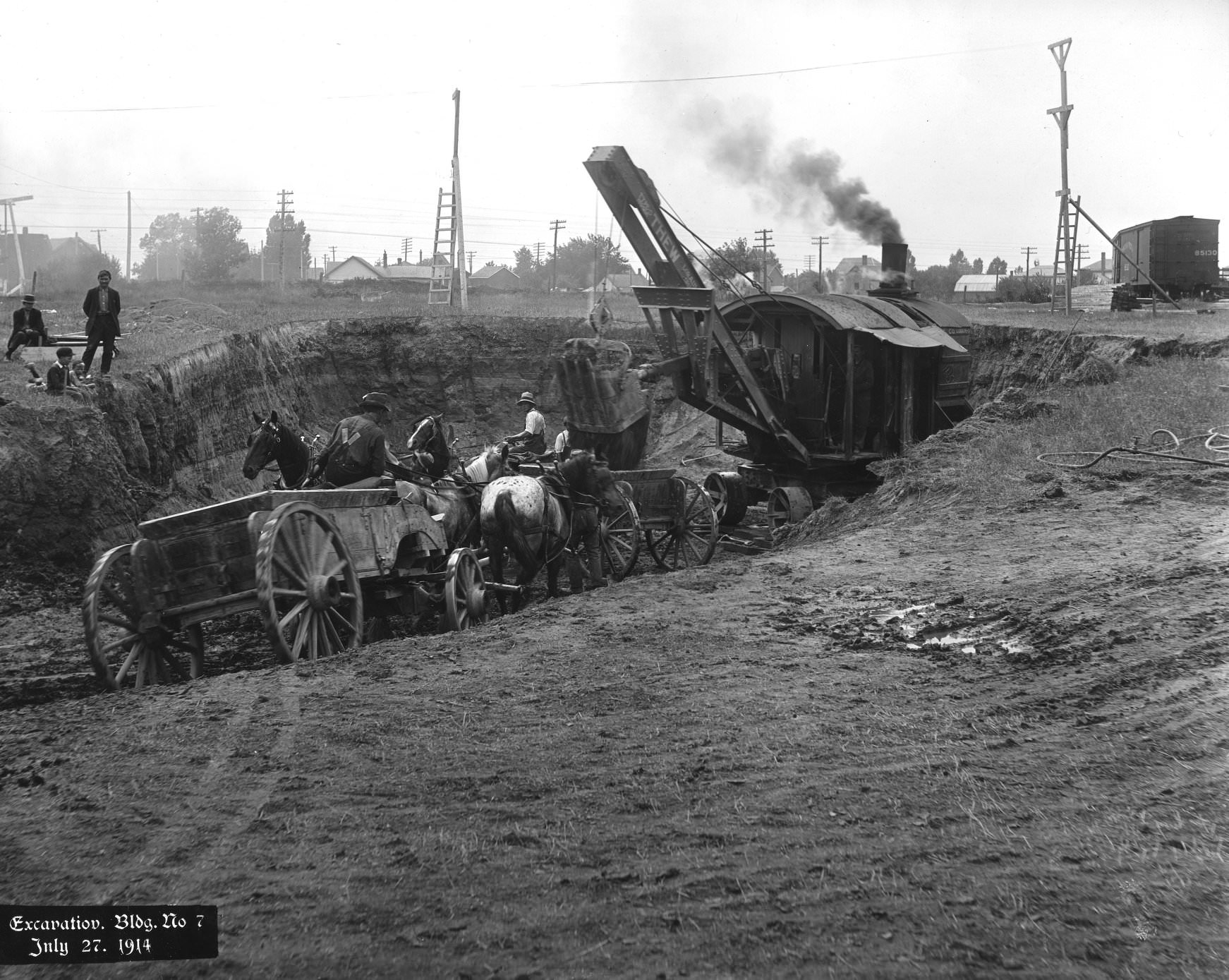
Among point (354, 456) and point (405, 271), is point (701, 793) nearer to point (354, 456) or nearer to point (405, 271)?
point (354, 456)

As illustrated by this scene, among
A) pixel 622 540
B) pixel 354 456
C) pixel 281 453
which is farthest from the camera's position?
pixel 622 540

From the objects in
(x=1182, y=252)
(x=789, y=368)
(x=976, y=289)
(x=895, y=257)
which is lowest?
(x=789, y=368)

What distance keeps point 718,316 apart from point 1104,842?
1121 cm

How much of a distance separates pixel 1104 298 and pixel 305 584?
26102 millimetres

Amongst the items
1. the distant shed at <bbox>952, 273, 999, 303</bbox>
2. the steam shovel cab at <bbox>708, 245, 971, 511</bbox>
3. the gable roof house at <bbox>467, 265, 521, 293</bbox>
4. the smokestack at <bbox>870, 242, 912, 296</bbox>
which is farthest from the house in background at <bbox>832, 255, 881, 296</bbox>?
the steam shovel cab at <bbox>708, 245, 971, 511</bbox>

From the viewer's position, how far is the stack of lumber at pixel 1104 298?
84.7 feet

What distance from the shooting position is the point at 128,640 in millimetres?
7570

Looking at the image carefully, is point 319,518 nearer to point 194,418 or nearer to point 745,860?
point 745,860

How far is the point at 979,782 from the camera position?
177 inches

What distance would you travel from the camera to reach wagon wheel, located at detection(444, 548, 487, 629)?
9266mm

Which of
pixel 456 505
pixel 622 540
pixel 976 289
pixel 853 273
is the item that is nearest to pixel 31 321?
pixel 456 505

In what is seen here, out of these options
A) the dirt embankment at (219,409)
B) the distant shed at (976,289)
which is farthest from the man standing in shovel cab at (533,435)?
the distant shed at (976,289)

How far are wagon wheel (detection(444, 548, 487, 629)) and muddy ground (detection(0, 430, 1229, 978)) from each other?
5.24 ft

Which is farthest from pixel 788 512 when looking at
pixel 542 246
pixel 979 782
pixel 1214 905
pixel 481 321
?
pixel 542 246
